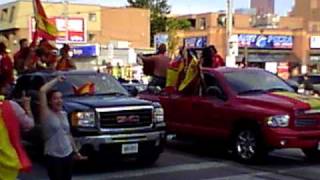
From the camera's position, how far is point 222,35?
8338 centimetres

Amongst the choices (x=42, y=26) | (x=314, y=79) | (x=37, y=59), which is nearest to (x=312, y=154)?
(x=37, y=59)

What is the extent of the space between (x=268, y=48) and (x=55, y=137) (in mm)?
77227

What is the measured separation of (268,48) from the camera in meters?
84.1

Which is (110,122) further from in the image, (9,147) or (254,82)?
(9,147)

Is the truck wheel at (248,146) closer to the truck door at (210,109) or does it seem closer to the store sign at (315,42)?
the truck door at (210,109)

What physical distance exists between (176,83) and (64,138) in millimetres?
6939

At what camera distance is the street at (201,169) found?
37.3 feet

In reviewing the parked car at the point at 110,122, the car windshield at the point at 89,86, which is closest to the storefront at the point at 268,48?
the car windshield at the point at 89,86

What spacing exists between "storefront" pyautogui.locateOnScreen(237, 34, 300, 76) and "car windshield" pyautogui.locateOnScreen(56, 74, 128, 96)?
68688 millimetres

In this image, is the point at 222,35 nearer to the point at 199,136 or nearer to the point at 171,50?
the point at 171,50

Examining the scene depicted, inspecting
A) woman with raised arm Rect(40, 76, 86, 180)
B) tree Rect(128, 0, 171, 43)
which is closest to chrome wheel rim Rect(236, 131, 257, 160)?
woman with raised arm Rect(40, 76, 86, 180)

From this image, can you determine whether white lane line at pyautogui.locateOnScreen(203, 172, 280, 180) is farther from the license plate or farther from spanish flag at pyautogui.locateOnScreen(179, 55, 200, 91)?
spanish flag at pyautogui.locateOnScreen(179, 55, 200, 91)

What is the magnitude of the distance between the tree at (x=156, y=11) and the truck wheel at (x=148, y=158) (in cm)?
9196

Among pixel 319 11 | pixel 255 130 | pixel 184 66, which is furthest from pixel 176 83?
pixel 319 11
